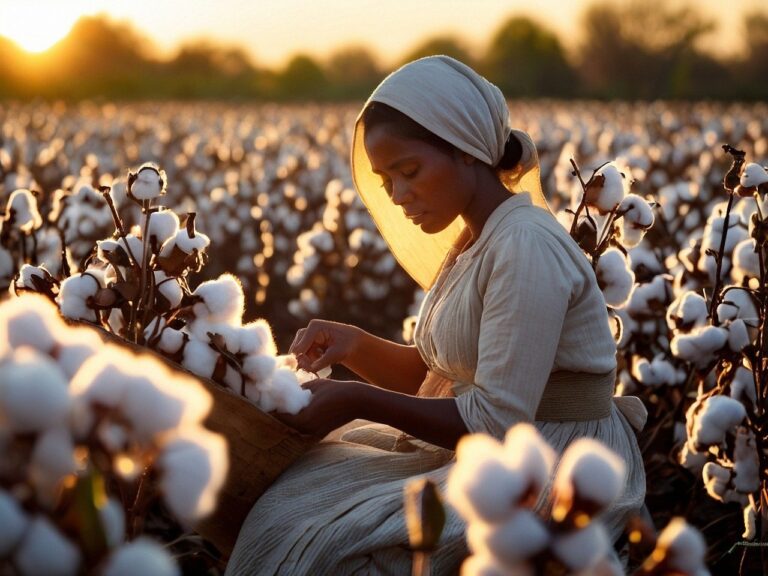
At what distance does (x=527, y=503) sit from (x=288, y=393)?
111 cm

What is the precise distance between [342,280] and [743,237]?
329 cm

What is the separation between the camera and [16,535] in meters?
0.86

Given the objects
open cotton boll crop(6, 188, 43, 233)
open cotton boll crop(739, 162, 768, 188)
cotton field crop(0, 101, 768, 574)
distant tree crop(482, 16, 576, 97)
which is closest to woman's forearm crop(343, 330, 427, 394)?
cotton field crop(0, 101, 768, 574)

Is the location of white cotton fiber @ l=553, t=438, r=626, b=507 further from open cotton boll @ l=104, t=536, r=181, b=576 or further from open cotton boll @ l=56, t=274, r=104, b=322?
open cotton boll @ l=56, t=274, r=104, b=322

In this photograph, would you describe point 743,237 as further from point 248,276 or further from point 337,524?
point 248,276

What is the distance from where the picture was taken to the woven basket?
1938 mm

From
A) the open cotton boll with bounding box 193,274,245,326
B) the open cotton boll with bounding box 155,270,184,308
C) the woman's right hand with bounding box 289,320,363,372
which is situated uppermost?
the open cotton boll with bounding box 193,274,245,326

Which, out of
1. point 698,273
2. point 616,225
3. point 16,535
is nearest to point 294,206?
point 698,273

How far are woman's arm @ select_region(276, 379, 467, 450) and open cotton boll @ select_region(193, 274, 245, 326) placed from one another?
21 centimetres

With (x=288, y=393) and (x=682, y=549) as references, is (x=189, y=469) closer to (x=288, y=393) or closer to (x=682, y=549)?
(x=682, y=549)

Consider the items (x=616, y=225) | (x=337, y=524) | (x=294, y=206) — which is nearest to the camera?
(x=337, y=524)

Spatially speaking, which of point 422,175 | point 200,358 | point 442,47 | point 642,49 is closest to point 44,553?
point 200,358

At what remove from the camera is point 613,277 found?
8.94ft

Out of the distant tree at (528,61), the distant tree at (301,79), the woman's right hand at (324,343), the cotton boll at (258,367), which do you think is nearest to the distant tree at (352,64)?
the distant tree at (528,61)
